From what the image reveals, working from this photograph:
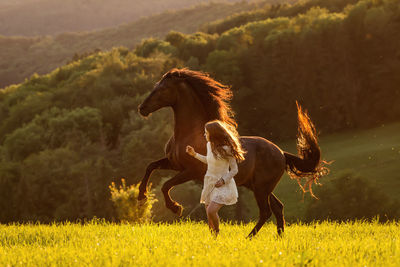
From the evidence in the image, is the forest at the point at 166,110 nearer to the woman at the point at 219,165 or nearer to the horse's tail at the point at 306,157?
the horse's tail at the point at 306,157

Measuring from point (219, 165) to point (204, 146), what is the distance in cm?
84

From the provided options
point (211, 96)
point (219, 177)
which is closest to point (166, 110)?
point (211, 96)

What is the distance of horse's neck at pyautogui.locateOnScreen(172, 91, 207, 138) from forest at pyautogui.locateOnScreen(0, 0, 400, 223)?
35.3m

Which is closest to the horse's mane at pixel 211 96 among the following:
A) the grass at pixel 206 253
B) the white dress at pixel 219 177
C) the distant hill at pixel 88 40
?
the white dress at pixel 219 177

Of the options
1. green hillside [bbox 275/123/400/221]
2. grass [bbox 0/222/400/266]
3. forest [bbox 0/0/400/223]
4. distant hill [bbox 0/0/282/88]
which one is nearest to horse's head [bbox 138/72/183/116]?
grass [bbox 0/222/400/266]

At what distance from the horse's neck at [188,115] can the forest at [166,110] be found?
116 ft

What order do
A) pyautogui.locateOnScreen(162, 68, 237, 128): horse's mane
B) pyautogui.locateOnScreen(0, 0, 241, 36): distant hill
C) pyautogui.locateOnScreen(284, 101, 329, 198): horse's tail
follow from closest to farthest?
pyautogui.locateOnScreen(162, 68, 237, 128): horse's mane, pyautogui.locateOnScreen(284, 101, 329, 198): horse's tail, pyautogui.locateOnScreen(0, 0, 241, 36): distant hill

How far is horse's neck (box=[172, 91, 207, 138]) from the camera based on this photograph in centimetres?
836

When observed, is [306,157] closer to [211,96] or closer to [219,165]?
[211,96]

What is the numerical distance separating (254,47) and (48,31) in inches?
5523

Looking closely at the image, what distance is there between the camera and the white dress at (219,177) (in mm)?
7246

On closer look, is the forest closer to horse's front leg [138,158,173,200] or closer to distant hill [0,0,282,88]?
horse's front leg [138,158,173,200]

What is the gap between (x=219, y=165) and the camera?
7.39 metres

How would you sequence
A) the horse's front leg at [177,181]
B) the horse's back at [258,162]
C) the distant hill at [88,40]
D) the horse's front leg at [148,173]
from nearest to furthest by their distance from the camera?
the horse's front leg at [177,181]
the horse's back at [258,162]
the horse's front leg at [148,173]
the distant hill at [88,40]
